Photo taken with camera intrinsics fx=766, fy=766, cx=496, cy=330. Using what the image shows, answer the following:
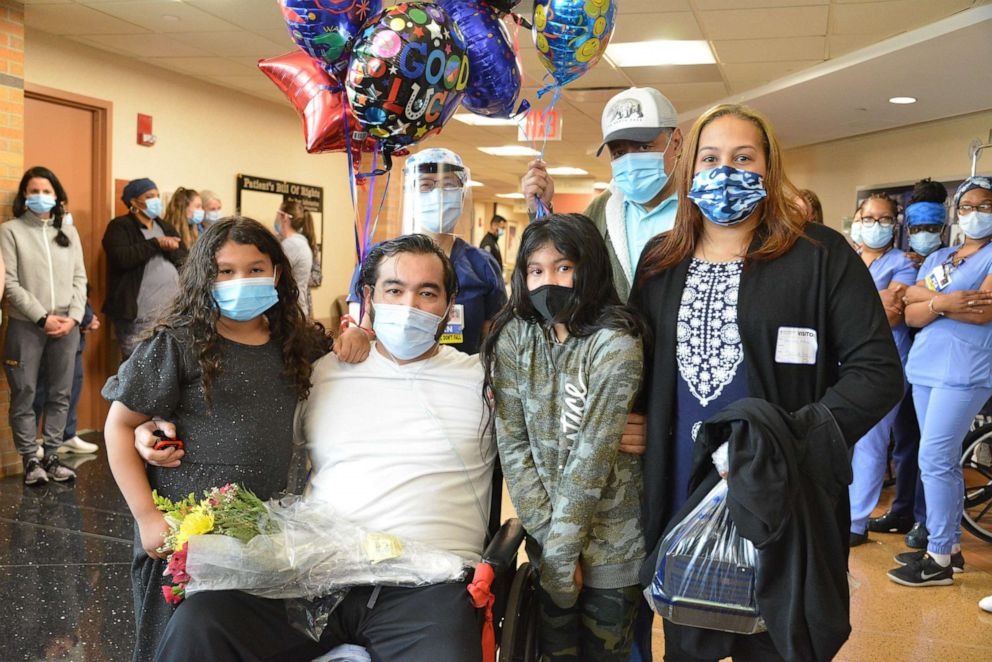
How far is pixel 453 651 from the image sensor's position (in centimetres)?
150

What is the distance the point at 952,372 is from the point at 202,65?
552cm

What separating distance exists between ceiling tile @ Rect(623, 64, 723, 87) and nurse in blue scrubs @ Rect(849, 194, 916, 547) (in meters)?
2.44

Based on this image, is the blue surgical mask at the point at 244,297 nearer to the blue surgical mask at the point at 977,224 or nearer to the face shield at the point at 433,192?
the face shield at the point at 433,192

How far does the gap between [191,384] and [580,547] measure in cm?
92

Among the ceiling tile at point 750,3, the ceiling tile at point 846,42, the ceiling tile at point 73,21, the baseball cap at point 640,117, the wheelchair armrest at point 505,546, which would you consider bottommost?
the wheelchair armrest at point 505,546

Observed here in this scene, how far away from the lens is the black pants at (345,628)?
1428 mm

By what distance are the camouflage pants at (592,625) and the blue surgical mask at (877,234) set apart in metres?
2.88

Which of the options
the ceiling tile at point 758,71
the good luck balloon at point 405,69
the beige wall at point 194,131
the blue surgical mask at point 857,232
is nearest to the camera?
the good luck balloon at point 405,69

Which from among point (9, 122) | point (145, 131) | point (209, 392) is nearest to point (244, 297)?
point (209, 392)

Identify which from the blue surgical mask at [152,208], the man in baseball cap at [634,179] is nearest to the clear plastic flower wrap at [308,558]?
the man in baseball cap at [634,179]

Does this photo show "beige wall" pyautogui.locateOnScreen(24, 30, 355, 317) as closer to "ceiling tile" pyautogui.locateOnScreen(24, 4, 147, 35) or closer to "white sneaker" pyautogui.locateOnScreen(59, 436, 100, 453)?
"ceiling tile" pyautogui.locateOnScreen(24, 4, 147, 35)

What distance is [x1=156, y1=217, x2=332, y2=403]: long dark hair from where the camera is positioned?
1723mm

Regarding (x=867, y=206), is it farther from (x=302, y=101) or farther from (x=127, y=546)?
(x=127, y=546)

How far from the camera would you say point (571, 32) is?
83.0 inches
